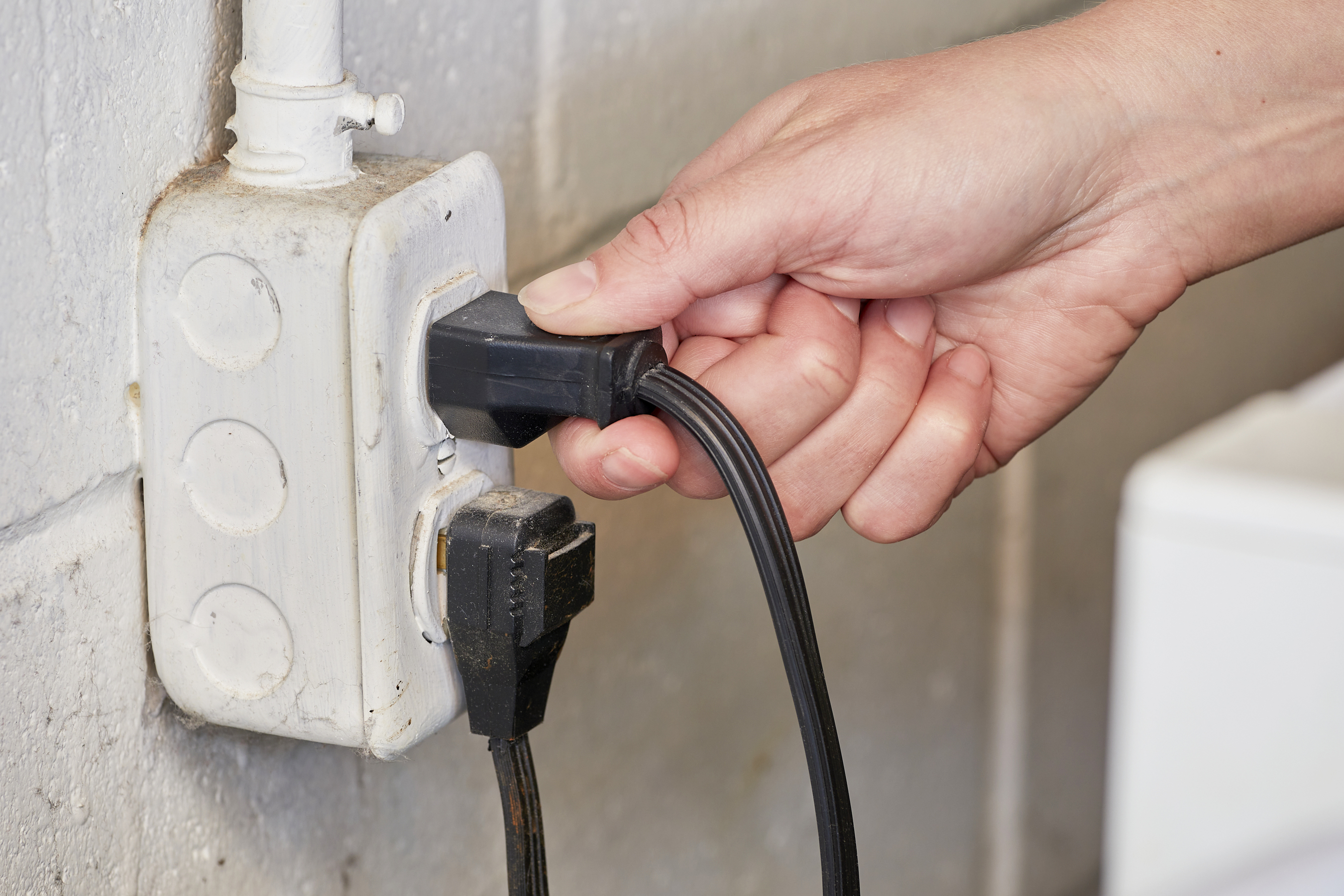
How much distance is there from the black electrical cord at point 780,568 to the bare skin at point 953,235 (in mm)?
44

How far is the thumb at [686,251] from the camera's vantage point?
35 centimetres

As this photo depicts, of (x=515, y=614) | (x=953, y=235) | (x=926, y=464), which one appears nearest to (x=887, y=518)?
(x=926, y=464)

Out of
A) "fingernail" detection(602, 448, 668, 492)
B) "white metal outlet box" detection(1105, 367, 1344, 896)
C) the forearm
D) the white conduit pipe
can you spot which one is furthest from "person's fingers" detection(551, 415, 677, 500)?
"white metal outlet box" detection(1105, 367, 1344, 896)

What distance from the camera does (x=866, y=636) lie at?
88 cm

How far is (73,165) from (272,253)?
2.0 inches

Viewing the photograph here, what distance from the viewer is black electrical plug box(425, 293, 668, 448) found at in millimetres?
303

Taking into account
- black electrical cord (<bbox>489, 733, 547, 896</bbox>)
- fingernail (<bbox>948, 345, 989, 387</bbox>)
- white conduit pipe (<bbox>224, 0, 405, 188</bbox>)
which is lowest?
black electrical cord (<bbox>489, 733, 547, 896</bbox>)

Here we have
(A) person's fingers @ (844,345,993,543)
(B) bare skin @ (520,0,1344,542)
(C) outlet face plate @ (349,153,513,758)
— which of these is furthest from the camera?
(A) person's fingers @ (844,345,993,543)

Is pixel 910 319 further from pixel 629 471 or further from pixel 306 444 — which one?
pixel 306 444

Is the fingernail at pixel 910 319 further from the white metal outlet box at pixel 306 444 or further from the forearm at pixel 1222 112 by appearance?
the white metal outlet box at pixel 306 444

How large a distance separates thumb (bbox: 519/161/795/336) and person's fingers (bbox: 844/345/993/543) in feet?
0.44

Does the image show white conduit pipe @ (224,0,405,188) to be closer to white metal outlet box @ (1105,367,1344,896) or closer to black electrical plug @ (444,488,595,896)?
black electrical plug @ (444,488,595,896)

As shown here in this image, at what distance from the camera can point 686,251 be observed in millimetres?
372

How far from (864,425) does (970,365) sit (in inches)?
2.5
